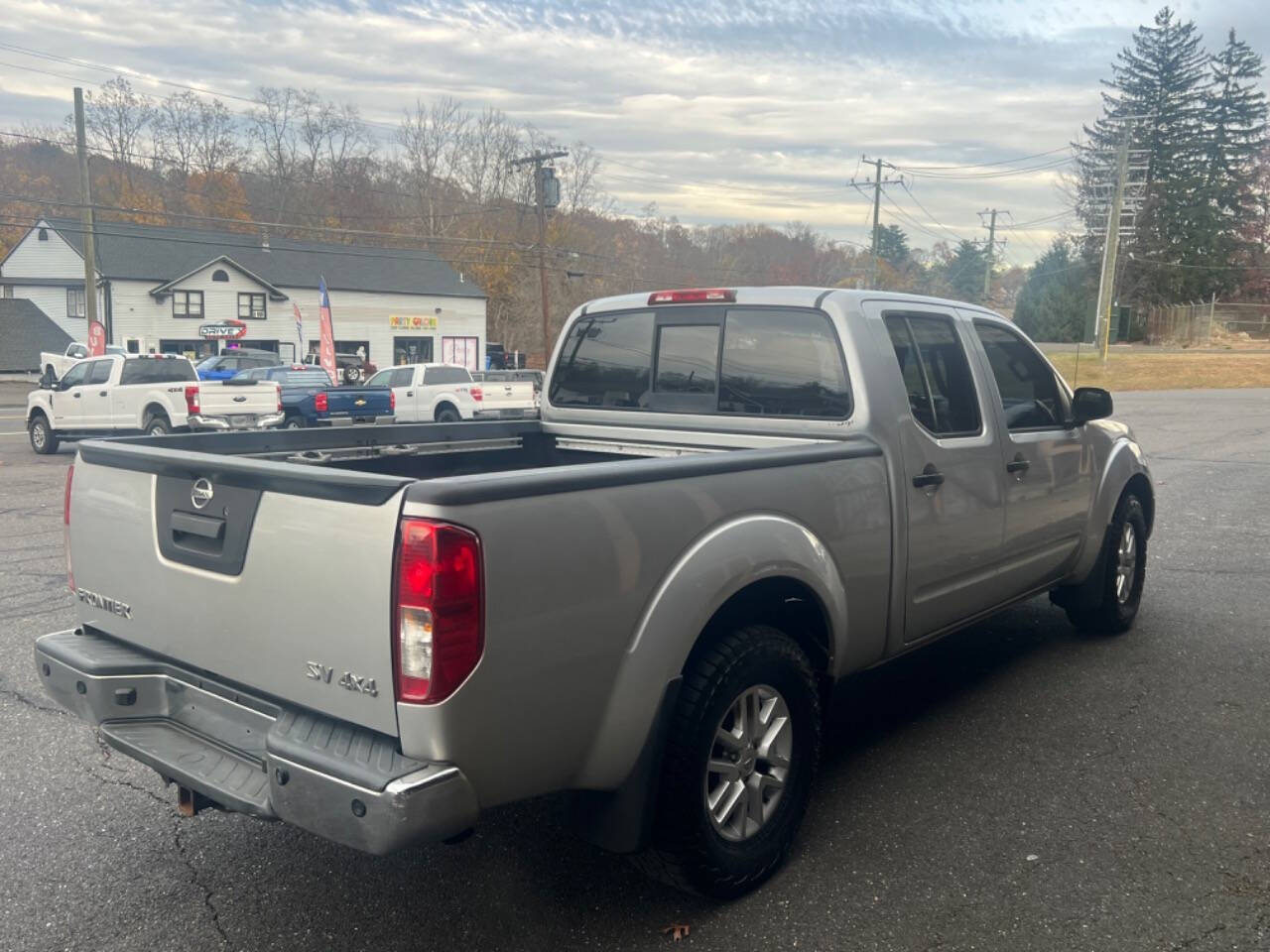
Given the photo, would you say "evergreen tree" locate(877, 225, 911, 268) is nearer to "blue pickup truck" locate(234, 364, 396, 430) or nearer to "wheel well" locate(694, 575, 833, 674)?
"blue pickup truck" locate(234, 364, 396, 430)

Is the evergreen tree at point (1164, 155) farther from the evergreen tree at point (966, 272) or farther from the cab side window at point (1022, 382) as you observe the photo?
the cab side window at point (1022, 382)

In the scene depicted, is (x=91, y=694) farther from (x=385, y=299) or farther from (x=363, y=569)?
(x=385, y=299)

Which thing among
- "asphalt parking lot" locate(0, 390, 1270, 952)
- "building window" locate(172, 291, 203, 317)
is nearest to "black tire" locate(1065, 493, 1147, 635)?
"asphalt parking lot" locate(0, 390, 1270, 952)

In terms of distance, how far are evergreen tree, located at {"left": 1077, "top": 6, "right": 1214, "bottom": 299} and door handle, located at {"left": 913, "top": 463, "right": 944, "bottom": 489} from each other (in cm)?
6543

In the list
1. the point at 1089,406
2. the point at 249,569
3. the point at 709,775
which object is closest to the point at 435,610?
the point at 249,569

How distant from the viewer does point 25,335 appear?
178ft

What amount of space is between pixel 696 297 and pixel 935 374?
43.3 inches

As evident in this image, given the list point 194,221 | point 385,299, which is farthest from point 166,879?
point 194,221

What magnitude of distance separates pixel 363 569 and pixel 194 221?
232 feet

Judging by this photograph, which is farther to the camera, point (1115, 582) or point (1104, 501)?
point (1115, 582)

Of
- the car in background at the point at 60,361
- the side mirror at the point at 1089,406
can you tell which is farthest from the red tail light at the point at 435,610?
the car in background at the point at 60,361

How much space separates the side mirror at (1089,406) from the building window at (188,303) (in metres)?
52.4

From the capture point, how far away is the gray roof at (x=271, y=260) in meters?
51.0

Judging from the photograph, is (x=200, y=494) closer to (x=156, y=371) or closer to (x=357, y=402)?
(x=156, y=371)
